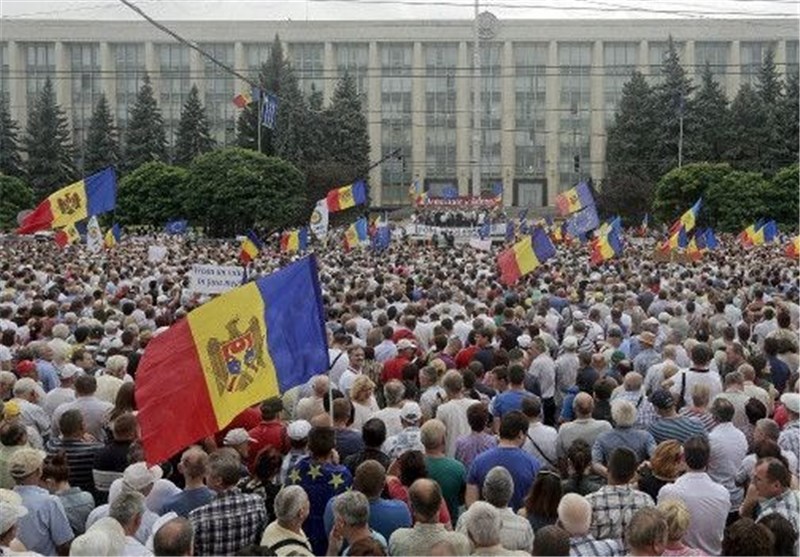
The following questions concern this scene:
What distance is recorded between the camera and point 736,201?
5112 cm

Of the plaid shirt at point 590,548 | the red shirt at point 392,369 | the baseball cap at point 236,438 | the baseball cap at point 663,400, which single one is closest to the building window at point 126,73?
the red shirt at point 392,369

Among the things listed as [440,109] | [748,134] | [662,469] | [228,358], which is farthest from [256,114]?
[662,469]

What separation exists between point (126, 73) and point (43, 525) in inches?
3313

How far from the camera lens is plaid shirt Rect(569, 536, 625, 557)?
525cm

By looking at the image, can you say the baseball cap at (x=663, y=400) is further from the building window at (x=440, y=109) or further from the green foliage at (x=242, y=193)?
the building window at (x=440, y=109)

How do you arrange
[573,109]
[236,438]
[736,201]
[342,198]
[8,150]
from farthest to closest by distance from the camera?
[573,109] < [8,150] < [736,201] < [342,198] < [236,438]

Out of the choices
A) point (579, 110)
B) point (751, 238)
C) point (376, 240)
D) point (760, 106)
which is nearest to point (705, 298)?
point (751, 238)

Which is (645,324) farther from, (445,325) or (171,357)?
(171,357)

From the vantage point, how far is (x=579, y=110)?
8756 cm

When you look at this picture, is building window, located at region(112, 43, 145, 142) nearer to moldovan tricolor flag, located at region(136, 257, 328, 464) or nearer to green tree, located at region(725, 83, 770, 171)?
green tree, located at region(725, 83, 770, 171)

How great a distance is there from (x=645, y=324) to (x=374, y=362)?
281 centimetres

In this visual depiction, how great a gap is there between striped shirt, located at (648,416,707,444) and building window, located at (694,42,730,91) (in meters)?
81.2

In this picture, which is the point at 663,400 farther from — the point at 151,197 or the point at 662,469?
the point at 151,197

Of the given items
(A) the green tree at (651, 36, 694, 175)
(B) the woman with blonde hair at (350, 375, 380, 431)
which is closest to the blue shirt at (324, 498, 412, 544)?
(B) the woman with blonde hair at (350, 375, 380, 431)
